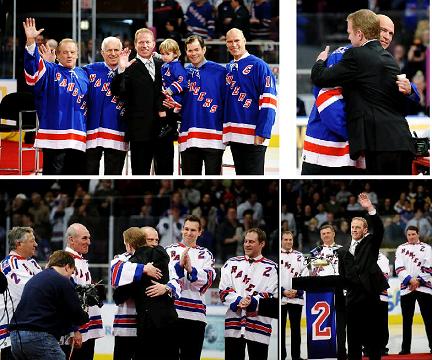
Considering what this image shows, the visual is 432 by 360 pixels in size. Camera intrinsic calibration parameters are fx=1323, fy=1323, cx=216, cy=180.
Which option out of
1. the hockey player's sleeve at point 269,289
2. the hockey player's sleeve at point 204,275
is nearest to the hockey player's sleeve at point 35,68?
the hockey player's sleeve at point 204,275

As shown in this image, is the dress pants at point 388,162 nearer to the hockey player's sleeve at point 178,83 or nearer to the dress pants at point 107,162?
the hockey player's sleeve at point 178,83

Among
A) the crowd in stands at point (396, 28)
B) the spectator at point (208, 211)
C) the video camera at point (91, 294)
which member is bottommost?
the video camera at point (91, 294)

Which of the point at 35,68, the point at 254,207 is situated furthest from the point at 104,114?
the point at 254,207

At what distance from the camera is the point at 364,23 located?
24.2ft

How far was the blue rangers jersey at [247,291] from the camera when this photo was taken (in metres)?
7.75

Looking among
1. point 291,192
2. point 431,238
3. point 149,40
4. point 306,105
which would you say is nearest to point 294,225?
point 291,192

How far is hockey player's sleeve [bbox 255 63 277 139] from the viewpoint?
7.87 m

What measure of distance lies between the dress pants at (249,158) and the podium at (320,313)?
719 millimetres

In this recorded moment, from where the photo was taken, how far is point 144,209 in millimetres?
7832

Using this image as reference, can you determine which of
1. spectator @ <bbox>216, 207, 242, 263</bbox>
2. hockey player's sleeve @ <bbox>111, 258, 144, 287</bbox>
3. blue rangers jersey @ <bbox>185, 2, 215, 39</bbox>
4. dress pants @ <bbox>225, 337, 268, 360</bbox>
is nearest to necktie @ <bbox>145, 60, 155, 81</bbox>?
spectator @ <bbox>216, 207, 242, 263</bbox>

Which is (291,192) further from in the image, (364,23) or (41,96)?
(41,96)

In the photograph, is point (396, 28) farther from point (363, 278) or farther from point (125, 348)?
point (125, 348)

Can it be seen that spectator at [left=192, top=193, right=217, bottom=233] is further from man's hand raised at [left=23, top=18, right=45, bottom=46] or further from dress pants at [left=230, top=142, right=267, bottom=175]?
man's hand raised at [left=23, top=18, right=45, bottom=46]

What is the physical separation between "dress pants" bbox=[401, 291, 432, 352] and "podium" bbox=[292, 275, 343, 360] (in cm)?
41
